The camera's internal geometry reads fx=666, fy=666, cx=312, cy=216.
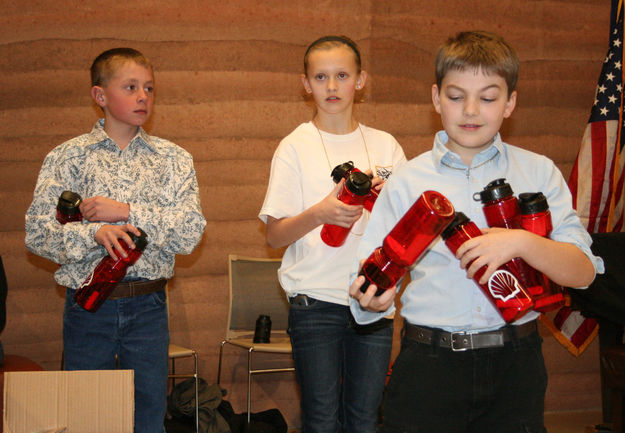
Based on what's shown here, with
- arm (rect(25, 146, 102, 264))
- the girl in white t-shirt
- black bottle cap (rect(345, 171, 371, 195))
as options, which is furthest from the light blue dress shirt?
arm (rect(25, 146, 102, 264))

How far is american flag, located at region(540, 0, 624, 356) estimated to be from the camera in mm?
3533

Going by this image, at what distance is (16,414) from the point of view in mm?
1851

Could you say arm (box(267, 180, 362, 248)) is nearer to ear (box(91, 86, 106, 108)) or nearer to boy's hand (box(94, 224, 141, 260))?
boy's hand (box(94, 224, 141, 260))

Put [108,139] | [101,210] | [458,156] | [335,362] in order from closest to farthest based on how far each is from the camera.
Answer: [458,156], [335,362], [101,210], [108,139]

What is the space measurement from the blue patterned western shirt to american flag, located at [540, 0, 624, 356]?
7.26ft

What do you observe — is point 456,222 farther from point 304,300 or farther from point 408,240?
point 304,300

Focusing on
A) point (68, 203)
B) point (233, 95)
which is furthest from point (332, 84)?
point (233, 95)

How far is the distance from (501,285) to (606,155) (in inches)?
102

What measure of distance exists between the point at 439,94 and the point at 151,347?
50.6 inches

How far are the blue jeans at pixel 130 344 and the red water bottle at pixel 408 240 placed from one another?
109cm

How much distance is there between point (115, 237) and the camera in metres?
2.03

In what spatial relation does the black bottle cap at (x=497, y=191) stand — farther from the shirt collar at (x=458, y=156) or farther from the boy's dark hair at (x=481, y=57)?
the boy's dark hair at (x=481, y=57)

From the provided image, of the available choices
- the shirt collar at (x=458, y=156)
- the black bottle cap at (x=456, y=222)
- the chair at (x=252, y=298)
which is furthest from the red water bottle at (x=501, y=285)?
the chair at (x=252, y=298)

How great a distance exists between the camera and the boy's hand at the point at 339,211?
1.82m
